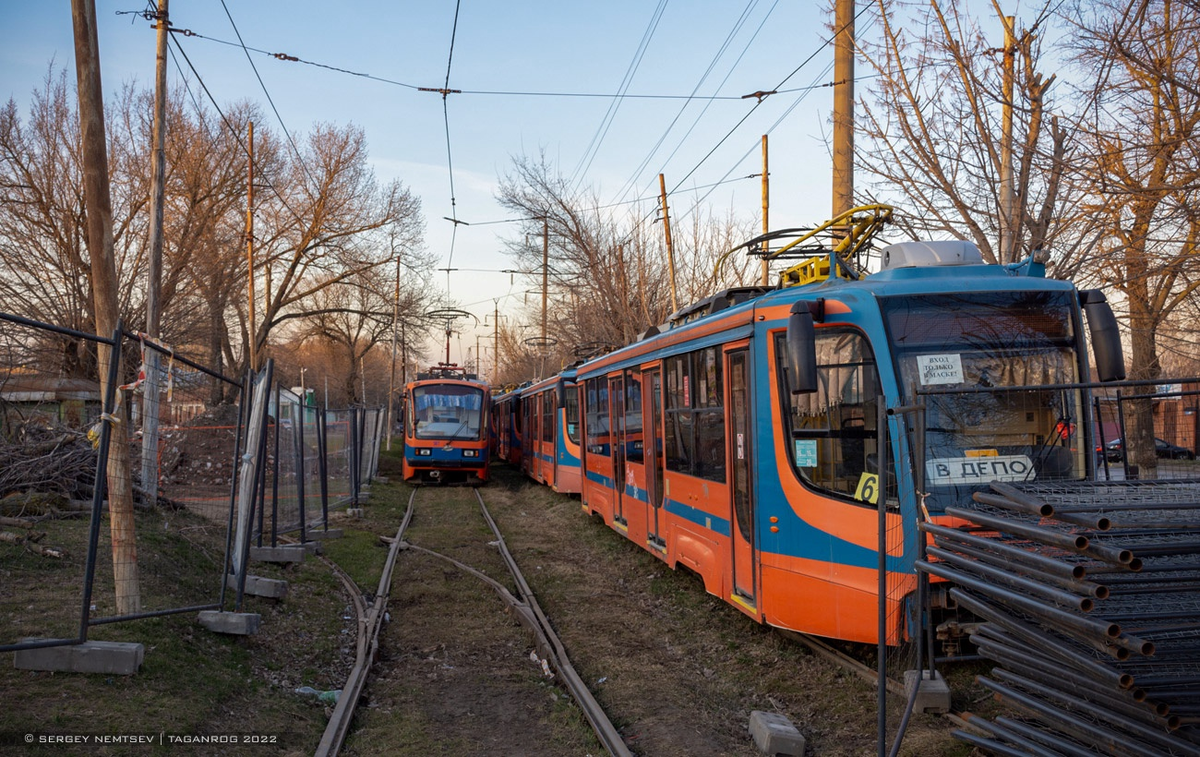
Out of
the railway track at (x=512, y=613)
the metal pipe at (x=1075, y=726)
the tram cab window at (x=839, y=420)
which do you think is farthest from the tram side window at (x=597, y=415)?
the metal pipe at (x=1075, y=726)

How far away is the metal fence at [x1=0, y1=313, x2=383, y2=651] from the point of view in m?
6.41

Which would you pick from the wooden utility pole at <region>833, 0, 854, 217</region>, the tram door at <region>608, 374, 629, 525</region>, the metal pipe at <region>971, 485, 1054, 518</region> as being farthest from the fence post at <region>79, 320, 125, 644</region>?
the wooden utility pole at <region>833, 0, 854, 217</region>

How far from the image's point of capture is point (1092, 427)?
6457 millimetres

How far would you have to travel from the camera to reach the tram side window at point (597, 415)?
1402 centimetres

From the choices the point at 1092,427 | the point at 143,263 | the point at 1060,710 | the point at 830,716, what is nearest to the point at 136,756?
the point at 830,716

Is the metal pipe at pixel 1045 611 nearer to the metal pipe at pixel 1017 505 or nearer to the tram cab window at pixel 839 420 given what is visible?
the metal pipe at pixel 1017 505

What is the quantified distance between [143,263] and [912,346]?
23.2 metres

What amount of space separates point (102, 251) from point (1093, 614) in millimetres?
6752

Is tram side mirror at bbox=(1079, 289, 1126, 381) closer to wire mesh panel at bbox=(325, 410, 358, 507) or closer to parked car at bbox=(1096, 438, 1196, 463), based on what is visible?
parked car at bbox=(1096, 438, 1196, 463)

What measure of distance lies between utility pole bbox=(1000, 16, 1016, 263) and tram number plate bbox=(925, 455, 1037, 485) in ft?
19.0

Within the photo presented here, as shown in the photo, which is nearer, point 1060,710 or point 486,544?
point 1060,710

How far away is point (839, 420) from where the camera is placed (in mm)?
6730

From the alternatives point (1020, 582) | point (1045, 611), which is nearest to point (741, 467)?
point (1020, 582)

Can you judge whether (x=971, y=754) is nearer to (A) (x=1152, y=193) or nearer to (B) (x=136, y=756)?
(B) (x=136, y=756)
